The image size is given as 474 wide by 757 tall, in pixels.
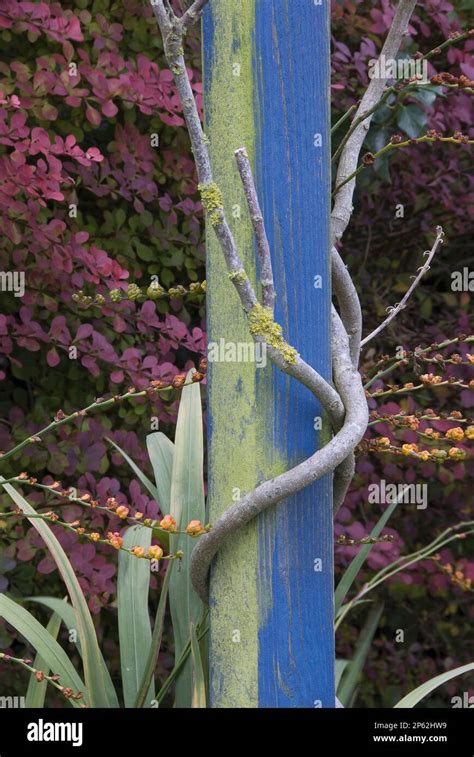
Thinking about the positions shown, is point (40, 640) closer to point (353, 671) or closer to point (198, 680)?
point (198, 680)

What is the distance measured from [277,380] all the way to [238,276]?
134 millimetres

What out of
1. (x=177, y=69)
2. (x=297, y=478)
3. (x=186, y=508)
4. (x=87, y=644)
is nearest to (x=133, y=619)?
(x=87, y=644)

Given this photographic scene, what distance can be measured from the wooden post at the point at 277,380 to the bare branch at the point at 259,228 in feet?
0.20

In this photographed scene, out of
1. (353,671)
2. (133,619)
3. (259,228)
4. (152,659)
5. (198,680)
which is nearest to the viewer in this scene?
(259,228)

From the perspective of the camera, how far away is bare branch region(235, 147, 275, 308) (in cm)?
93

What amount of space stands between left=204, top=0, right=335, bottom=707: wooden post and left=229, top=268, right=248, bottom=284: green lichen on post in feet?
0.24

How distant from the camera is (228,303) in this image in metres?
1.06

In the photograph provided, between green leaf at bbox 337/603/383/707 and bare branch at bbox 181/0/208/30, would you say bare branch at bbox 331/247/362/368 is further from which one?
green leaf at bbox 337/603/383/707

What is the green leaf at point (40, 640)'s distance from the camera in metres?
1.34

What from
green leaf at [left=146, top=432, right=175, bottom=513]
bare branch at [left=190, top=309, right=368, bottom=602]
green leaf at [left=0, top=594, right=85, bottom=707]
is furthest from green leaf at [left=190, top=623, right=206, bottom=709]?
green leaf at [left=146, top=432, right=175, bottom=513]

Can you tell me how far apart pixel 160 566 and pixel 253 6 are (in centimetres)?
131

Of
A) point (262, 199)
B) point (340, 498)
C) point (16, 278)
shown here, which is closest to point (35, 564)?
point (16, 278)

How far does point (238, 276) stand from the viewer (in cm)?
96

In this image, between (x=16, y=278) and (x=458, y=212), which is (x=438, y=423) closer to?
(x=458, y=212)
